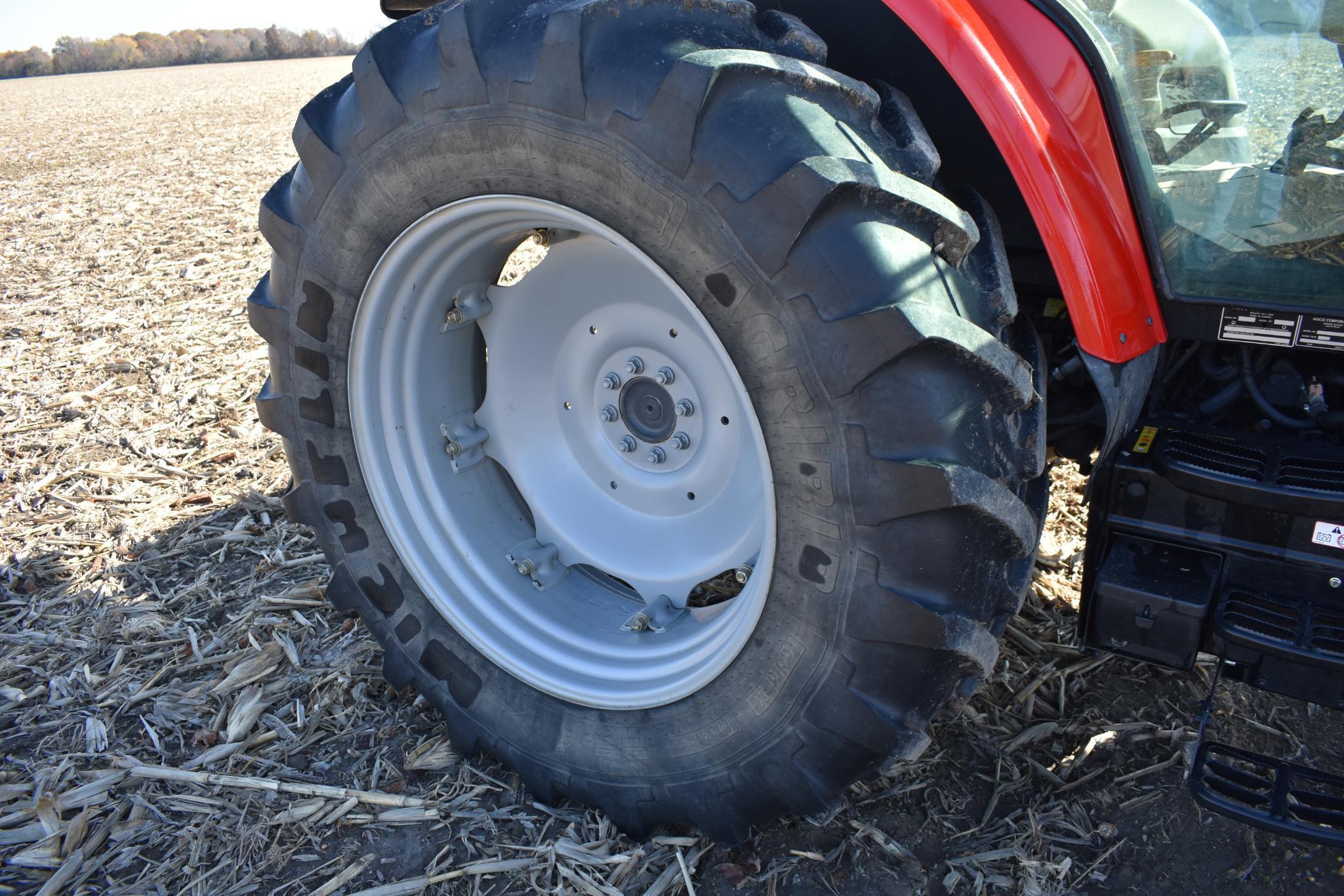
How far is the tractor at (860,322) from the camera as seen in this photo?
64.3 inches

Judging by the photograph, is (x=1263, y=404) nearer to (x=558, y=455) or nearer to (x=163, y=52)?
(x=558, y=455)

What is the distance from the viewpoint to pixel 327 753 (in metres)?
2.55

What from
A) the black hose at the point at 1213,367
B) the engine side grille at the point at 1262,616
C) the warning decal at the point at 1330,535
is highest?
the black hose at the point at 1213,367

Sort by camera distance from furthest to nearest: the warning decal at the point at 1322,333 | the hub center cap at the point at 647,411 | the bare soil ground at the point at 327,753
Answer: the hub center cap at the point at 647,411 < the bare soil ground at the point at 327,753 < the warning decal at the point at 1322,333

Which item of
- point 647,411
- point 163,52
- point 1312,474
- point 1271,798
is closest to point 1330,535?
point 1312,474

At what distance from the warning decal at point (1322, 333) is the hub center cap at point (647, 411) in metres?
1.24

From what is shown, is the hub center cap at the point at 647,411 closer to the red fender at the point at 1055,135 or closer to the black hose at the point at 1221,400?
the red fender at the point at 1055,135

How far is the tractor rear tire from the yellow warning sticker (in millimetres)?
196

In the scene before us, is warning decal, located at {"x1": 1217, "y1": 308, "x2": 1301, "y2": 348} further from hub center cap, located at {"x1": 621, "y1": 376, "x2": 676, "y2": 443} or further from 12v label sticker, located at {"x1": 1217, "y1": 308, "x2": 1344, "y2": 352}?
hub center cap, located at {"x1": 621, "y1": 376, "x2": 676, "y2": 443}

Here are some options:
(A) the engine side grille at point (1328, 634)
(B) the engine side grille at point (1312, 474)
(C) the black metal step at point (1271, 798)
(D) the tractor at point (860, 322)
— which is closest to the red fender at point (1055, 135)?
(D) the tractor at point (860, 322)

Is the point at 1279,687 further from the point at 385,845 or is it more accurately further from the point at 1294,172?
the point at 385,845

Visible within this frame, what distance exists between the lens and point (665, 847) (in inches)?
86.5

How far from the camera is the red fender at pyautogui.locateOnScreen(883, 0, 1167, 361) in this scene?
1672 mm

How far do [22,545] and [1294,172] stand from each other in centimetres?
379
